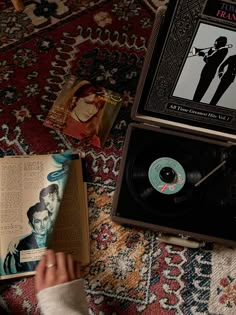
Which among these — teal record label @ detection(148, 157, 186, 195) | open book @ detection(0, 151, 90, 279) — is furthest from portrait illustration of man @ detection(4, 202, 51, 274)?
teal record label @ detection(148, 157, 186, 195)

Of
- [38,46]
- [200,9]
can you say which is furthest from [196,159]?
[38,46]

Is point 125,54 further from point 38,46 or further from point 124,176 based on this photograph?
point 124,176

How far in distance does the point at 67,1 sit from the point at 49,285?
1000 mm

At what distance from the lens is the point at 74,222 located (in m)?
1.19

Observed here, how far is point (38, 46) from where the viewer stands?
4.55ft

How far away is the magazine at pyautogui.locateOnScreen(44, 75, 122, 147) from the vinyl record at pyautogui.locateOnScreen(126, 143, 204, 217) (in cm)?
24

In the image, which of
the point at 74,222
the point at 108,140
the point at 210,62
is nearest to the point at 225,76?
the point at 210,62

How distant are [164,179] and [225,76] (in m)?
0.31

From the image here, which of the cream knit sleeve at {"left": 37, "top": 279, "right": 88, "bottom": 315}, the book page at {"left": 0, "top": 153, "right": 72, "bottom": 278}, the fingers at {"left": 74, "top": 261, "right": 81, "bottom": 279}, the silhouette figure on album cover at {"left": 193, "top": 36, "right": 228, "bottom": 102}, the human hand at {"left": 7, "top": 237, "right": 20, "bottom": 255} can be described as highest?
the silhouette figure on album cover at {"left": 193, "top": 36, "right": 228, "bottom": 102}

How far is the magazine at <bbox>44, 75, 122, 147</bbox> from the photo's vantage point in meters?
1.28

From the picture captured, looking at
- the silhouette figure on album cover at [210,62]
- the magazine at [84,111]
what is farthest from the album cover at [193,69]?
the magazine at [84,111]

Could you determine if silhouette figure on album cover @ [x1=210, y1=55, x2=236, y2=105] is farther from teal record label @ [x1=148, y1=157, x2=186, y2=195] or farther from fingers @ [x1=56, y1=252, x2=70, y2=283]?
fingers @ [x1=56, y1=252, x2=70, y2=283]

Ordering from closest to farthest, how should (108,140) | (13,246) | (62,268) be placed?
1. (62,268)
2. (13,246)
3. (108,140)

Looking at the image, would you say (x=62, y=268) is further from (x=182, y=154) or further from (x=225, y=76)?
(x=225, y=76)
